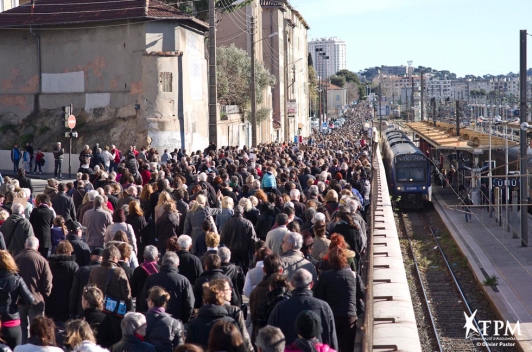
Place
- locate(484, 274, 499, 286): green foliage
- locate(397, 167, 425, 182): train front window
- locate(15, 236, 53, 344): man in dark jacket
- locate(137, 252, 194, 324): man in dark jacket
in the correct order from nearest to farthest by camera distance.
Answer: locate(137, 252, 194, 324): man in dark jacket → locate(15, 236, 53, 344): man in dark jacket → locate(484, 274, 499, 286): green foliage → locate(397, 167, 425, 182): train front window

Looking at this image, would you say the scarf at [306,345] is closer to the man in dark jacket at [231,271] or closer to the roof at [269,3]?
the man in dark jacket at [231,271]

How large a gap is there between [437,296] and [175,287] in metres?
14.9

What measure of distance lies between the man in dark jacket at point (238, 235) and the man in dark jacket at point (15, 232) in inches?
114

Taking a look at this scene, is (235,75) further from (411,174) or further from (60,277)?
(60,277)

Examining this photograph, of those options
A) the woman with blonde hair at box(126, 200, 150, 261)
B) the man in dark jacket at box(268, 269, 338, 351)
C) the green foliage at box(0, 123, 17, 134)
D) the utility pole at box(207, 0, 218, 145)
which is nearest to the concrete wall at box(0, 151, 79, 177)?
the green foliage at box(0, 123, 17, 134)

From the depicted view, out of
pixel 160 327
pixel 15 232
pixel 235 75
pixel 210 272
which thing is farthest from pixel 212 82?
pixel 235 75

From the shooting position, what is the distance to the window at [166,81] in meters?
40.2

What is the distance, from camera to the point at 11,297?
928 cm

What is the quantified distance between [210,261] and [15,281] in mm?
2140

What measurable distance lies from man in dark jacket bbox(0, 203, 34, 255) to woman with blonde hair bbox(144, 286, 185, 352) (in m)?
5.14

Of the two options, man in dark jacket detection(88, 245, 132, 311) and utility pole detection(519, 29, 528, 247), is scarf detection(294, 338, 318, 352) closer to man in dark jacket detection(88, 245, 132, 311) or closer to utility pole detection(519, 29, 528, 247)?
man in dark jacket detection(88, 245, 132, 311)

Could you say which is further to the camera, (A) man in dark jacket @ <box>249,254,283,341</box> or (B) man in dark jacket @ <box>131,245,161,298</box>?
(B) man in dark jacket @ <box>131,245,161,298</box>

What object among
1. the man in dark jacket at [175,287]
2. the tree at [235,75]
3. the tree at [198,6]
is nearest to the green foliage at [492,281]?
the man in dark jacket at [175,287]

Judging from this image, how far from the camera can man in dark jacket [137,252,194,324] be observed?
29.5 feet
